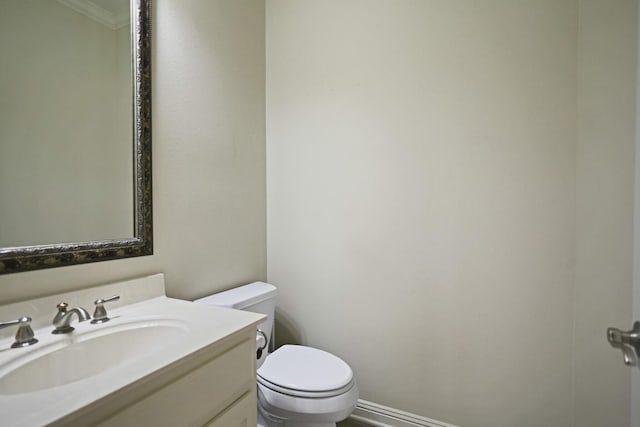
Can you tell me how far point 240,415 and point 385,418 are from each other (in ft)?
3.18

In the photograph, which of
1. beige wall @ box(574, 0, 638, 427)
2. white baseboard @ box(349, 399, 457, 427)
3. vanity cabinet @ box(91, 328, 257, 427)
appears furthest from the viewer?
white baseboard @ box(349, 399, 457, 427)

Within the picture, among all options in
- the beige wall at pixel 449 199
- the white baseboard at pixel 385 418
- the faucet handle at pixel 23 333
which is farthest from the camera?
the white baseboard at pixel 385 418

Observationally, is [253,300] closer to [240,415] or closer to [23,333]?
[240,415]

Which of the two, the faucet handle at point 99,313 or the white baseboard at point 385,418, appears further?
the white baseboard at point 385,418

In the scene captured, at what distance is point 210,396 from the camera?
0.76m

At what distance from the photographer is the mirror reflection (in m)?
0.85

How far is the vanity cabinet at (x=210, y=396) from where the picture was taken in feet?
2.03

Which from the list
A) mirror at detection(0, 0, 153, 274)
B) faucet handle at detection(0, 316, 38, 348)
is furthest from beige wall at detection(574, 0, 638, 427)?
faucet handle at detection(0, 316, 38, 348)

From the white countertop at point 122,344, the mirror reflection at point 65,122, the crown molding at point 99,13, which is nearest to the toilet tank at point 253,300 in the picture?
the white countertop at point 122,344

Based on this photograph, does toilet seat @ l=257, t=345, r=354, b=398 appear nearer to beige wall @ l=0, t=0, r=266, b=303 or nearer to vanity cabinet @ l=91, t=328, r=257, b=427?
vanity cabinet @ l=91, t=328, r=257, b=427

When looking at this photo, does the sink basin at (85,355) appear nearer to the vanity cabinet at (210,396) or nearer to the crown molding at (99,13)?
the vanity cabinet at (210,396)

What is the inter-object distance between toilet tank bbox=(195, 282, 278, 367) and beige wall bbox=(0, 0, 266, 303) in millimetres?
93

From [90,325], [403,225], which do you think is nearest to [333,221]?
[403,225]

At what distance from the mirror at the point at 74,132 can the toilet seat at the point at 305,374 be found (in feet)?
2.38
